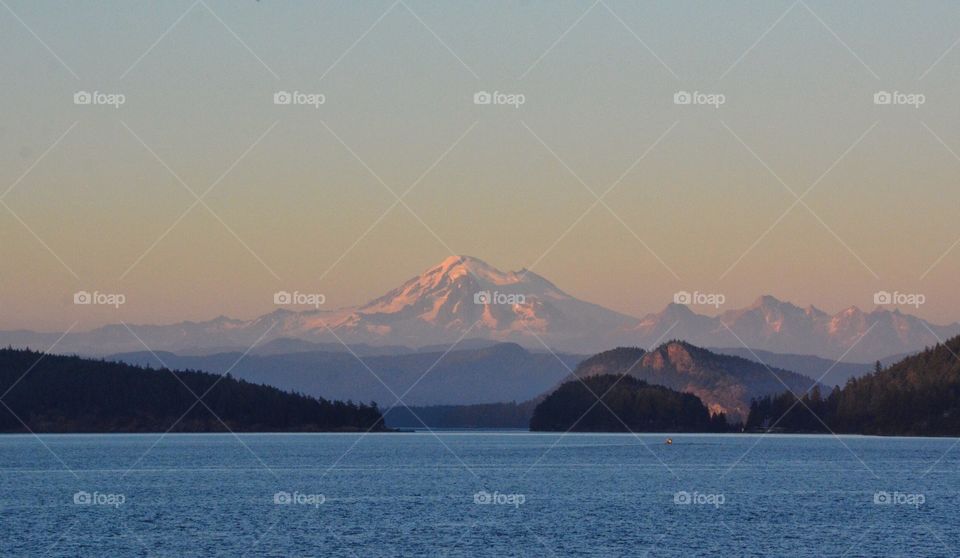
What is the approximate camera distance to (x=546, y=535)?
11675cm

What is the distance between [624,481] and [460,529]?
67878 mm

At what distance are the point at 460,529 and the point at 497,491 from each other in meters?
44.7

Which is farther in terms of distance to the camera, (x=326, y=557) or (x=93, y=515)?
(x=93, y=515)

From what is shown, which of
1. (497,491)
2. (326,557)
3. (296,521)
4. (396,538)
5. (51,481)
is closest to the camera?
(326,557)

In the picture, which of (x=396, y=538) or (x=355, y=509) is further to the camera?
(x=355, y=509)

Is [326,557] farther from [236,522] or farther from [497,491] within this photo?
[497,491]

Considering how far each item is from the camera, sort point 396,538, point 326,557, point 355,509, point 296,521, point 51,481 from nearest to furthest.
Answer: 1. point 326,557
2. point 396,538
3. point 296,521
4. point 355,509
5. point 51,481

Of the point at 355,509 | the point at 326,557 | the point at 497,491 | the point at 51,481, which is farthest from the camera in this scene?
the point at 51,481

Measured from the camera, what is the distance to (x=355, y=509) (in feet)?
453

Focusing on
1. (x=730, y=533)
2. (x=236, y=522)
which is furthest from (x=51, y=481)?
(x=730, y=533)

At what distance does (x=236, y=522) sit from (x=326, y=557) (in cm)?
2525

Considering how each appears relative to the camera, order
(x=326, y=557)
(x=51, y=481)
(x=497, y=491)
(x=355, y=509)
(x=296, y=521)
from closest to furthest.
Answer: (x=326, y=557), (x=296, y=521), (x=355, y=509), (x=497, y=491), (x=51, y=481)

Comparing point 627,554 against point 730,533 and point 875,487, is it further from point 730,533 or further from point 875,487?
point 875,487

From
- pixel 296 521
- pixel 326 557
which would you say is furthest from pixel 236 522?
pixel 326 557
